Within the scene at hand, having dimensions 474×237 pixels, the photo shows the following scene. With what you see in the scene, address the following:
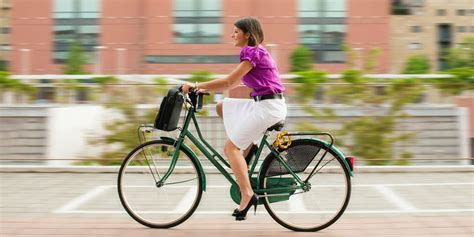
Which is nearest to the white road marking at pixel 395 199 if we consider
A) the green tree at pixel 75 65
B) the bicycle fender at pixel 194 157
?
the bicycle fender at pixel 194 157

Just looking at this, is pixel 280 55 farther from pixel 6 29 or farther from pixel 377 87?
pixel 6 29

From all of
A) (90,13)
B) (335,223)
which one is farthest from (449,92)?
(90,13)

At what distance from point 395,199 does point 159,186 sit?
2356mm

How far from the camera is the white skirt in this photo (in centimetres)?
423

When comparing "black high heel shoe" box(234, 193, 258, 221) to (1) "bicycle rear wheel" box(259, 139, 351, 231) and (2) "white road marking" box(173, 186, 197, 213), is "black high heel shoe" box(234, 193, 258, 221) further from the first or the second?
(2) "white road marking" box(173, 186, 197, 213)

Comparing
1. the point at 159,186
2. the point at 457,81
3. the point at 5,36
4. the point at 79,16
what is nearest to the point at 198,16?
the point at 79,16

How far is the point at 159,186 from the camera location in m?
4.62

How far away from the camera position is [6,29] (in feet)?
42.5

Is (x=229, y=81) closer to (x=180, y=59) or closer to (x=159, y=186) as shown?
(x=159, y=186)

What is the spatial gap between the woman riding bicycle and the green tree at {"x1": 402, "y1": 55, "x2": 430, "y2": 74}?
18.1ft

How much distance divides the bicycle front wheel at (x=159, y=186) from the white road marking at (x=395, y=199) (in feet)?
6.35

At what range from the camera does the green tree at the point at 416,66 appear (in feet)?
30.5

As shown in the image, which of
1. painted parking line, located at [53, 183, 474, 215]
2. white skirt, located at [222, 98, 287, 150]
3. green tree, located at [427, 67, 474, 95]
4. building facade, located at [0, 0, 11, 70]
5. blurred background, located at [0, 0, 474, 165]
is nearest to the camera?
white skirt, located at [222, 98, 287, 150]

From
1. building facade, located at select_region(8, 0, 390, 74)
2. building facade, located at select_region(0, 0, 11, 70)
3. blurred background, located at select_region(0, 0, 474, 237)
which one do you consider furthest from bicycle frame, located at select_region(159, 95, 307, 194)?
building facade, located at select_region(0, 0, 11, 70)
